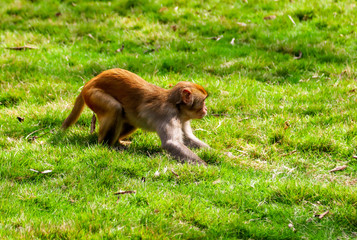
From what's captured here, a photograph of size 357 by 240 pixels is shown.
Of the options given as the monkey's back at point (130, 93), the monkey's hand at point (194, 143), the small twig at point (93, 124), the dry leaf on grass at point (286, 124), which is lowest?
the small twig at point (93, 124)

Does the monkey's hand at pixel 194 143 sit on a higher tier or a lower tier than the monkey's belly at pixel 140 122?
lower

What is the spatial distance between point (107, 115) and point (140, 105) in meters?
0.48

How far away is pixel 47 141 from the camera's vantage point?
20.5 ft

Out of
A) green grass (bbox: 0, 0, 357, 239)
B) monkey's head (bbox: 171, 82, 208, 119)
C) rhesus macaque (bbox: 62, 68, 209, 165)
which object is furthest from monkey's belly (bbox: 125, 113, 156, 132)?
monkey's head (bbox: 171, 82, 208, 119)

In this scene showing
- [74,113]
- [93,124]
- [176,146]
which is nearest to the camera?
[176,146]

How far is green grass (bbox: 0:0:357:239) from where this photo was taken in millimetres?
4512

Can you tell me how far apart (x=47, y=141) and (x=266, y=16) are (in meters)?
6.63

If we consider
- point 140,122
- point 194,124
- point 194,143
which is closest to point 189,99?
point 194,143

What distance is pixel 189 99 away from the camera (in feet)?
20.4

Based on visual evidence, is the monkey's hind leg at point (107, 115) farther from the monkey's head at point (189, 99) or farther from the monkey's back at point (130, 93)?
the monkey's head at point (189, 99)

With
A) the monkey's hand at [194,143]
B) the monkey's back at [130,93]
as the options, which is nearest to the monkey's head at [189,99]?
the monkey's back at [130,93]

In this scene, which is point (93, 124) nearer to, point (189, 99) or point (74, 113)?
point (74, 113)

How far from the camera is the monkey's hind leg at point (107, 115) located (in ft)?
20.3

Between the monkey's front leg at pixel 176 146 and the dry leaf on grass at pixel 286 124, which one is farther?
the dry leaf on grass at pixel 286 124
